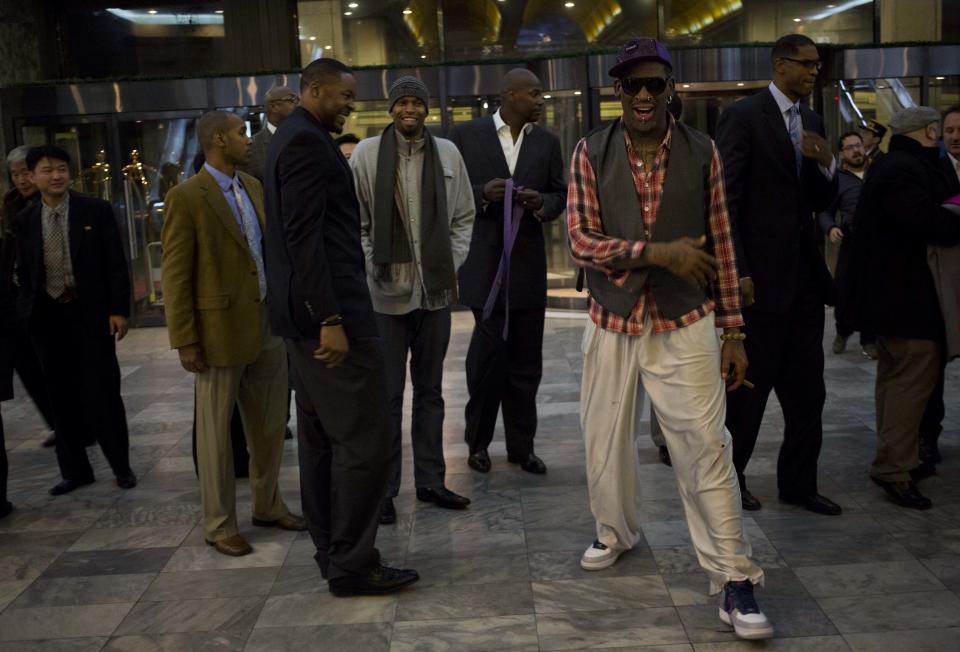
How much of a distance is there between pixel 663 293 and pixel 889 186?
1906mm

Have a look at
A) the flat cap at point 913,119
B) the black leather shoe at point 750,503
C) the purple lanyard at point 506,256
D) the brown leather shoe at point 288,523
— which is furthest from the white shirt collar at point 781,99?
the brown leather shoe at point 288,523

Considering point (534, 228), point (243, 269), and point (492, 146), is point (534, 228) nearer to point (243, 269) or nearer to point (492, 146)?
point (492, 146)

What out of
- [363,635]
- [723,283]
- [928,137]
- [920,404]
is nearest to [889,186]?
[928,137]

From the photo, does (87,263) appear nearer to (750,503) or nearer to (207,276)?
(207,276)

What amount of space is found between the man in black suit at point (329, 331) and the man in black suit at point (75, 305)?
2227mm

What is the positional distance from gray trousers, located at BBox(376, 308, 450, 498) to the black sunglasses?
5.94 feet

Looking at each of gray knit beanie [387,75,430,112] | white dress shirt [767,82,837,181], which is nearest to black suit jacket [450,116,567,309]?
gray knit beanie [387,75,430,112]

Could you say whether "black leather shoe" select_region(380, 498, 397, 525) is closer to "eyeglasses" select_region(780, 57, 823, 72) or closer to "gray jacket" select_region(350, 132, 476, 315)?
"gray jacket" select_region(350, 132, 476, 315)

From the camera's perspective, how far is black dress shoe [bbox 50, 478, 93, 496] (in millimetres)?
6406

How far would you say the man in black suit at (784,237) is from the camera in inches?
205

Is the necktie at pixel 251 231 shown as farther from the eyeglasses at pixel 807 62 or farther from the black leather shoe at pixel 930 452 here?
the black leather shoe at pixel 930 452

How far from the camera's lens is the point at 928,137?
18.4 ft

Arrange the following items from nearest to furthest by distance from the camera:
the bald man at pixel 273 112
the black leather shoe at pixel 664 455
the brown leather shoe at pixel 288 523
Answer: the brown leather shoe at pixel 288 523, the black leather shoe at pixel 664 455, the bald man at pixel 273 112

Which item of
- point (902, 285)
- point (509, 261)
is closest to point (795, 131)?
point (902, 285)
